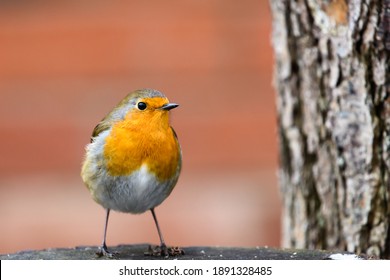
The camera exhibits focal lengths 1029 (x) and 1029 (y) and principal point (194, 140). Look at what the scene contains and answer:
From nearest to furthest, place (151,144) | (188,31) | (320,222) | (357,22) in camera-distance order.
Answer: (151,144) → (357,22) → (320,222) → (188,31)

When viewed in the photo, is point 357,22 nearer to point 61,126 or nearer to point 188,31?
point 188,31

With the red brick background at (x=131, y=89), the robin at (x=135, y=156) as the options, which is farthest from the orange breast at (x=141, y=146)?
the red brick background at (x=131, y=89)

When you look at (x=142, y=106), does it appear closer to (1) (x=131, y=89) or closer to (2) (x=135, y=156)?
(2) (x=135, y=156)

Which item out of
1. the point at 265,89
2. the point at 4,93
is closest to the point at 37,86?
the point at 4,93

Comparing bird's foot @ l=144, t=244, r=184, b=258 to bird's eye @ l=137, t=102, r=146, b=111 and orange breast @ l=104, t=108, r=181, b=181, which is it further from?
bird's eye @ l=137, t=102, r=146, b=111

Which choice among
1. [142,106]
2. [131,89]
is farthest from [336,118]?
[131,89]

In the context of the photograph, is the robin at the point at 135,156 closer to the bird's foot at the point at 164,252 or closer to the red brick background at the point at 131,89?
the bird's foot at the point at 164,252
